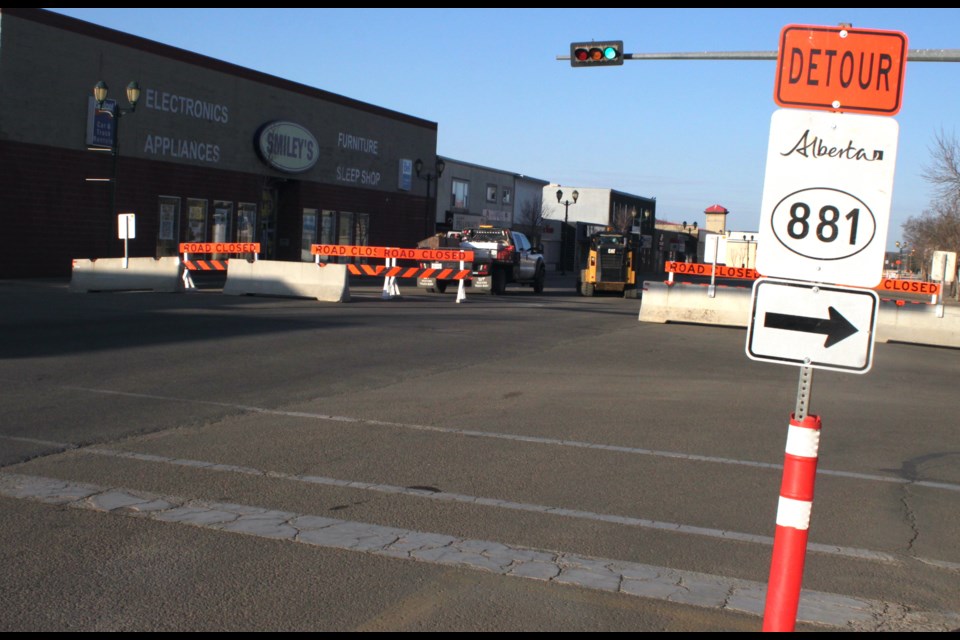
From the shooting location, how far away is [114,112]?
30641 millimetres

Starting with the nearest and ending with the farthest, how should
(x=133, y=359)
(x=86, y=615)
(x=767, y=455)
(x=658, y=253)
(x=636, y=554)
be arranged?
(x=86, y=615)
(x=636, y=554)
(x=767, y=455)
(x=133, y=359)
(x=658, y=253)

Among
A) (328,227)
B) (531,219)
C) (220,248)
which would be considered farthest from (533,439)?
(531,219)

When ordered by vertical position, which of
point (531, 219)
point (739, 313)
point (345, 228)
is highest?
point (531, 219)

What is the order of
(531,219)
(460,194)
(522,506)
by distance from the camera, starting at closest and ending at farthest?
(522,506) < (460,194) < (531,219)

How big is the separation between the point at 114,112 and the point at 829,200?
29.6m

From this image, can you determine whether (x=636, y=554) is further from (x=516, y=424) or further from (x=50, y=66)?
(x=50, y=66)

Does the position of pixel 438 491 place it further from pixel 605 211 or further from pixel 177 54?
pixel 605 211

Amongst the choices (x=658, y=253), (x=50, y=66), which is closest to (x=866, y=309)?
(x=50, y=66)

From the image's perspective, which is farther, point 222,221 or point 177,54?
point 222,221

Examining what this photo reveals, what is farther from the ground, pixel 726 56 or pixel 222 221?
pixel 726 56

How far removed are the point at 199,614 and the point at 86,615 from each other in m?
0.52

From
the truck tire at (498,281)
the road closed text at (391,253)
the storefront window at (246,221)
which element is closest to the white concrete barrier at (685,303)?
the road closed text at (391,253)

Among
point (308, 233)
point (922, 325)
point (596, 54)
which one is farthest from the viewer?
point (308, 233)

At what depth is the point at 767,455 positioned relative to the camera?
957 centimetres
